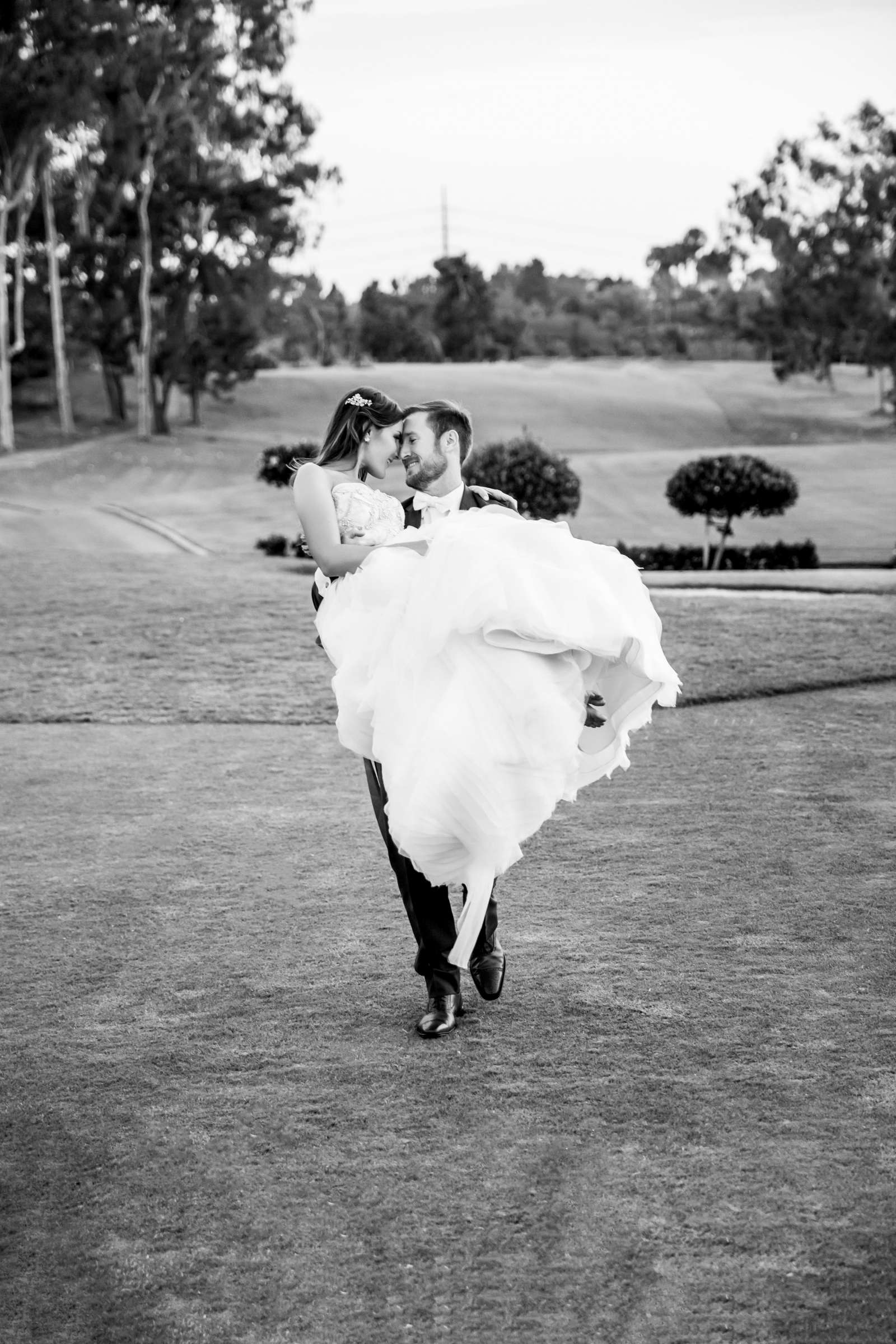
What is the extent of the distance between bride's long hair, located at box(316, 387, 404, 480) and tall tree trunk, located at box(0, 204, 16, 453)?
3967cm

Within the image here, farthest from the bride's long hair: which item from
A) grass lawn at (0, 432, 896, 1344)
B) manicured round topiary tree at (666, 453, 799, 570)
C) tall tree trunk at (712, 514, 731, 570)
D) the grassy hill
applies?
the grassy hill

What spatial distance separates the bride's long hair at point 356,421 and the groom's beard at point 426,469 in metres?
0.17

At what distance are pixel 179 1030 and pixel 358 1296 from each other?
171 cm

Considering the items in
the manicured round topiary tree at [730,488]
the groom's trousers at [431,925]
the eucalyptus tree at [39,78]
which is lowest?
the groom's trousers at [431,925]

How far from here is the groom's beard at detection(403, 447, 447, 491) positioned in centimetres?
492

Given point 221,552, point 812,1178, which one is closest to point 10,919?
point 812,1178

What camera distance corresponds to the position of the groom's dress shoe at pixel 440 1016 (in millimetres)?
4668

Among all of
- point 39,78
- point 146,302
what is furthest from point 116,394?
point 39,78

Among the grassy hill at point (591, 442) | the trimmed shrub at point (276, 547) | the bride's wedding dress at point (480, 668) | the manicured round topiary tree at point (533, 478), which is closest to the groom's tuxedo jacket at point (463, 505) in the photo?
the bride's wedding dress at point (480, 668)

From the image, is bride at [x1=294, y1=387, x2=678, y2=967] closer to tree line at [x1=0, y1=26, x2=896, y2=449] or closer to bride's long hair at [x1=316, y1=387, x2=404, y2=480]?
bride's long hair at [x1=316, y1=387, x2=404, y2=480]

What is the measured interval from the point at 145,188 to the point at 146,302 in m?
3.79

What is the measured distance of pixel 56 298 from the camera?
46844mm

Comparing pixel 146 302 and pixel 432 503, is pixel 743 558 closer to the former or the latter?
pixel 432 503

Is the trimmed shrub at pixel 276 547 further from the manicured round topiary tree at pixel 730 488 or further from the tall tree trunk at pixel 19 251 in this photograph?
the tall tree trunk at pixel 19 251
